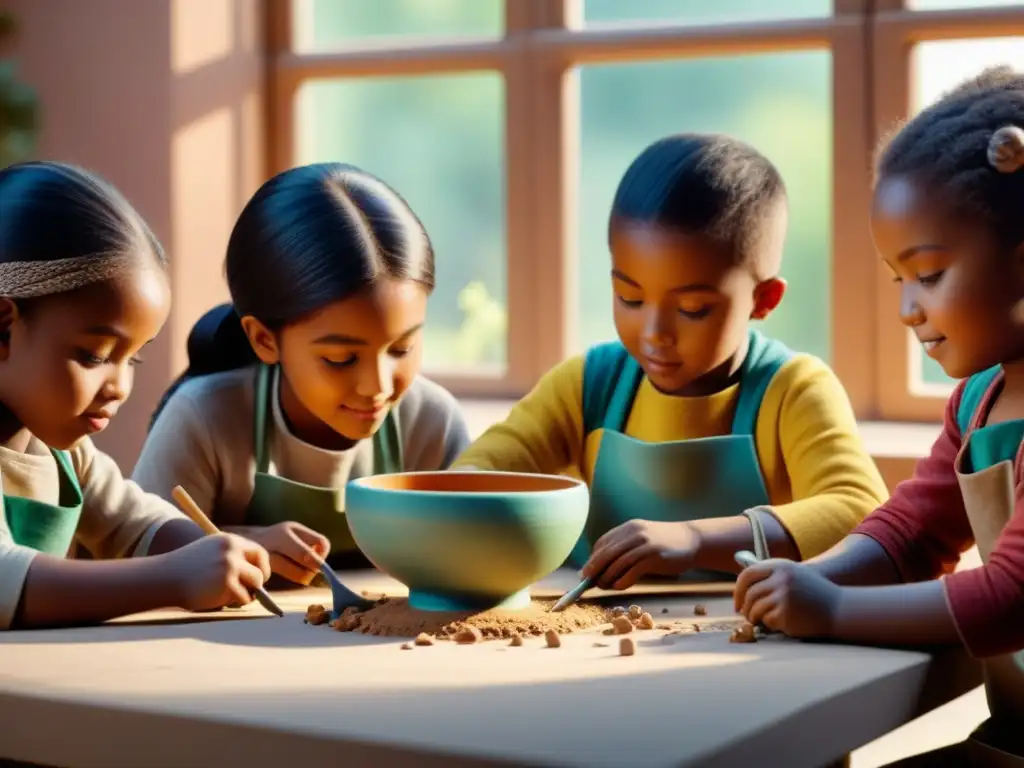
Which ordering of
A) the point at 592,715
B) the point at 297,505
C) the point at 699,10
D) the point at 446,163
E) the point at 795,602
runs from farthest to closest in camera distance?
the point at 446,163 < the point at 699,10 < the point at 297,505 < the point at 795,602 < the point at 592,715

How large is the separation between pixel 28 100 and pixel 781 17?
1.48 m

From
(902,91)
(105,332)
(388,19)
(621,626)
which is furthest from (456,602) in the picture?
(388,19)

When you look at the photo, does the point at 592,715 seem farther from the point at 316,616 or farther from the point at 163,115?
the point at 163,115

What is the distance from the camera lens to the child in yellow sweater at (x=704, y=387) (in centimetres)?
142

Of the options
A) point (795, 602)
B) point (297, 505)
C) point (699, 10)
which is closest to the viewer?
point (795, 602)

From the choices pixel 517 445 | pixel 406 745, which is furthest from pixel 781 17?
pixel 406 745

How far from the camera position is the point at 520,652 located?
1.01 metres

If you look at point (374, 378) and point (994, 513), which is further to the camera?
point (374, 378)

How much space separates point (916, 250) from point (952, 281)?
0.04m

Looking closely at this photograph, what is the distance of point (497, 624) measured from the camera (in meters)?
1.08

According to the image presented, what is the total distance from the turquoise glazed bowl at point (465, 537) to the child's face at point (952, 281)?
0.30 metres

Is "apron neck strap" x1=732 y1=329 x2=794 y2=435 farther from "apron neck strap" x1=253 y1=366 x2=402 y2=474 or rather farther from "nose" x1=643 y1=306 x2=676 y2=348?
"apron neck strap" x1=253 y1=366 x2=402 y2=474

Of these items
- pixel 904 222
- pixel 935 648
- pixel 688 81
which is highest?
pixel 688 81

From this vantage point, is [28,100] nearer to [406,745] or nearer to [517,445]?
[517,445]
